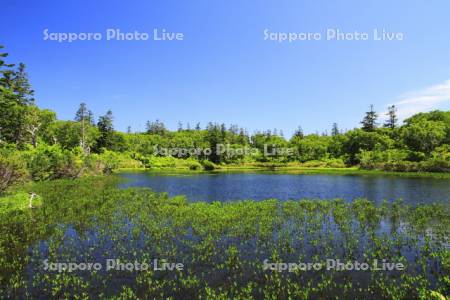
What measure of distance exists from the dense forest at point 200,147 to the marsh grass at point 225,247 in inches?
791

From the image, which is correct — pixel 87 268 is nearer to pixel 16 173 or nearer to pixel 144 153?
pixel 16 173

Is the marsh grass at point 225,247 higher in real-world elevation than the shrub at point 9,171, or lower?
lower

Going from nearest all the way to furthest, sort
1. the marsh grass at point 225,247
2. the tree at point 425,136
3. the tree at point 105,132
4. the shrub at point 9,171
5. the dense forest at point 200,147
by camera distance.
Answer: the marsh grass at point 225,247, the shrub at point 9,171, the dense forest at point 200,147, the tree at point 425,136, the tree at point 105,132

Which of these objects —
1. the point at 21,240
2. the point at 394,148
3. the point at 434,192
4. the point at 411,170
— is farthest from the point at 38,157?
the point at 394,148

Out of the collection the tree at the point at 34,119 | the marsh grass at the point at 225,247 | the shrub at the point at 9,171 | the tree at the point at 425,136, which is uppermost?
the tree at the point at 34,119

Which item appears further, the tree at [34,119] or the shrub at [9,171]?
the tree at [34,119]

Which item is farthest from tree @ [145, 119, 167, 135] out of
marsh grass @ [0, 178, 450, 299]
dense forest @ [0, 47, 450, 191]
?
marsh grass @ [0, 178, 450, 299]

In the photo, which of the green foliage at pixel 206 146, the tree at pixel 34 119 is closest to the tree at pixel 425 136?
the green foliage at pixel 206 146

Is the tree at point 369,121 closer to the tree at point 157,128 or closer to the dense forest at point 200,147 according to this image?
the dense forest at point 200,147

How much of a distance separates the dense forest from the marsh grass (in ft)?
65.9

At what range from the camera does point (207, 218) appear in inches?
948

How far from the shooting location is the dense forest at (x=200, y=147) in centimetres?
6488

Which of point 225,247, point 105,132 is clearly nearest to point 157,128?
point 105,132

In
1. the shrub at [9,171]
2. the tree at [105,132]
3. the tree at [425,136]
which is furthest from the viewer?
the tree at [105,132]
